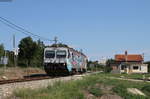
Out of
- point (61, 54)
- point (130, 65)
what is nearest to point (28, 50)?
point (130, 65)

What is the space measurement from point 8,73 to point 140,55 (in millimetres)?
60320

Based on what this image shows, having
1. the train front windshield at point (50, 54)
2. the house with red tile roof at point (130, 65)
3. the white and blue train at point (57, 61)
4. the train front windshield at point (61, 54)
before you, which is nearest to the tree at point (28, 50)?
the house with red tile roof at point (130, 65)

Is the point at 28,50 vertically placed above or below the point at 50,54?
above

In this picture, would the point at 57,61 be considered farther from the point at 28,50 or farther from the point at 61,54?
the point at 28,50

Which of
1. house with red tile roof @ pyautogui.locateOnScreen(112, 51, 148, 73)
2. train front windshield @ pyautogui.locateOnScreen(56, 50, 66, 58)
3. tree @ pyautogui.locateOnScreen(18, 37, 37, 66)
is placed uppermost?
tree @ pyautogui.locateOnScreen(18, 37, 37, 66)

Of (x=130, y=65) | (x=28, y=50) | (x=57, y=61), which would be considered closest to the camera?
(x=57, y=61)

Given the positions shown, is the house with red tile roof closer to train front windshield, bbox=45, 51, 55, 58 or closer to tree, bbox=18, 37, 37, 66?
tree, bbox=18, 37, 37, 66

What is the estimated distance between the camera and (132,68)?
3221 inches

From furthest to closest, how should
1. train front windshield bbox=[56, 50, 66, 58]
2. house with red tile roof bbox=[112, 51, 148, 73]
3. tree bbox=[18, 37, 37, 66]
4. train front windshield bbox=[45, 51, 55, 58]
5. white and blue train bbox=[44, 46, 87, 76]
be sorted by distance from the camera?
house with red tile roof bbox=[112, 51, 148, 73] < tree bbox=[18, 37, 37, 66] < train front windshield bbox=[45, 51, 55, 58] < train front windshield bbox=[56, 50, 66, 58] < white and blue train bbox=[44, 46, 87, 76]

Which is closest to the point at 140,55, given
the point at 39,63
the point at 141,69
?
the point at 141,69

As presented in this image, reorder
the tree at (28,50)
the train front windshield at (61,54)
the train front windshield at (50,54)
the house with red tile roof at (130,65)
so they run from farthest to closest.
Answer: the house with red tile roof at (130,65) < the tree at (28,50) < the train front windshield at (50,54) < the train front windshield at (61,54)

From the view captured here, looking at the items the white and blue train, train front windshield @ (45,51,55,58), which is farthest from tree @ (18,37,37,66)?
train front windshield @ (45,51,55,58)

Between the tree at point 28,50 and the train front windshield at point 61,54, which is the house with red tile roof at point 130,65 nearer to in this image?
the tree at point 28,50

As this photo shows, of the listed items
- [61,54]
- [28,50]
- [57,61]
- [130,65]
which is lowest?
[130,65]
